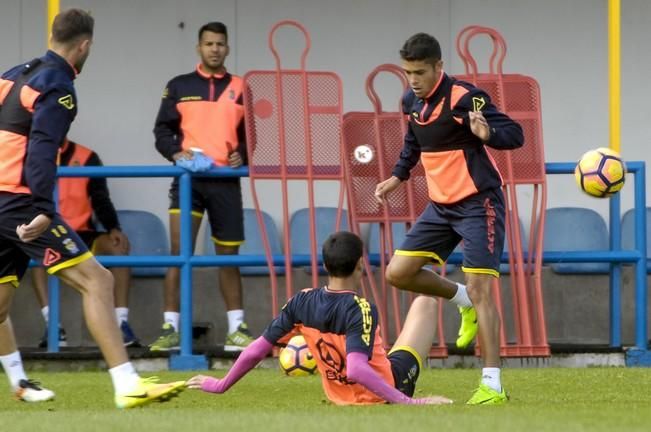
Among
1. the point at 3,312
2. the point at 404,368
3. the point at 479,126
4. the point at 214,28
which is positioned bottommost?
the point at 404,368

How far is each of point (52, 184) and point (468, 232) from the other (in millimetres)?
2292

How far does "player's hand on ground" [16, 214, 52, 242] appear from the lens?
7.99 metres

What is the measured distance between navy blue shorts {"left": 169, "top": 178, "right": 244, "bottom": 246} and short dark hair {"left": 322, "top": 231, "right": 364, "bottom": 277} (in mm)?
3842

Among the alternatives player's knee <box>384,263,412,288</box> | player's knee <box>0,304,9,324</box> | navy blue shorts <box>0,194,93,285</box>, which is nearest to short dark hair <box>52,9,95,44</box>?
navy blue shorts <box>0,194,93,285</box>

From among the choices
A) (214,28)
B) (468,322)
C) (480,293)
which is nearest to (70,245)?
(480,293)

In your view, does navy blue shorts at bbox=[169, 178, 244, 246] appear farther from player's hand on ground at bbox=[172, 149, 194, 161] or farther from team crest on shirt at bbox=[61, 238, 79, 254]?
team crest on shirt at bbox=[61, 238, 79, 254]

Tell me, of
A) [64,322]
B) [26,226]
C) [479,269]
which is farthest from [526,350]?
[26,226]

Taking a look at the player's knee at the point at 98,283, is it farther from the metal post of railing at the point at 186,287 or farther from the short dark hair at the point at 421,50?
the metal post of railing at the point at 186,287

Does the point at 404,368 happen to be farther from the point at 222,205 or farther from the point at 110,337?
the point at 222,205

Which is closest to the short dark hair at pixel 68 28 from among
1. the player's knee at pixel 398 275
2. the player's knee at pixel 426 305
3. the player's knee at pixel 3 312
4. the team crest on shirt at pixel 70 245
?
the team crest on shirt at pixel 70 245

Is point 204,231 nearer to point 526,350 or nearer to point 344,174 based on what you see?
point 344,174

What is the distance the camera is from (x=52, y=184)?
7.98 meters

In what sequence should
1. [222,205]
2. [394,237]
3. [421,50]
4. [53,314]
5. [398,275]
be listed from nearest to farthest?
[421,50] < [398,275] < [53,314] < [222,205] < [394,237]

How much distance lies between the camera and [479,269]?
877cm
